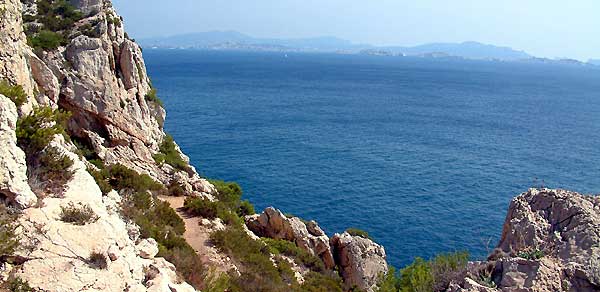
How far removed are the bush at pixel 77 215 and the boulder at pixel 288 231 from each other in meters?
18.1

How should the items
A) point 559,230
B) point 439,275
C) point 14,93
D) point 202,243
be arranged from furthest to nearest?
point 202,243 < point 439,275 < point 559,230 < point 14,93

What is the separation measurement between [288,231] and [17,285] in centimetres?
2088

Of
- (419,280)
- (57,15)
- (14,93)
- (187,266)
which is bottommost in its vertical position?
(187,266)

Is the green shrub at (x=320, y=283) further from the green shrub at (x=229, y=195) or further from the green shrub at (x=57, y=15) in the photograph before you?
the green shrub at (x=57, y=15)

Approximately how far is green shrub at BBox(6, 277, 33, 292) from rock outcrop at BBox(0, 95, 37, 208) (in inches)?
85.7

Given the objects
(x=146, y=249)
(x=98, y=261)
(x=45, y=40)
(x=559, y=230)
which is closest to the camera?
(x=98, y=261)

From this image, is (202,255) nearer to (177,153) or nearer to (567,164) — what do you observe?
(177,153)

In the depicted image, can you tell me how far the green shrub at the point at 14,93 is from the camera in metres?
12.4

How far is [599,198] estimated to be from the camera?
1468 cm

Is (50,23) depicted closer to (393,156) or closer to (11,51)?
(11,51)

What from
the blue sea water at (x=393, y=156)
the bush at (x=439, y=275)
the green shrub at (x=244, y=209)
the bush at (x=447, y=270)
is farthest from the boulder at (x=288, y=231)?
the bush at (x=447, y=270)

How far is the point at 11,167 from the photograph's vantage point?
10.6 meters

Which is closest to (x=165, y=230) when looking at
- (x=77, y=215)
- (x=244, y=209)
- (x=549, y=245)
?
(x=77, y=215)

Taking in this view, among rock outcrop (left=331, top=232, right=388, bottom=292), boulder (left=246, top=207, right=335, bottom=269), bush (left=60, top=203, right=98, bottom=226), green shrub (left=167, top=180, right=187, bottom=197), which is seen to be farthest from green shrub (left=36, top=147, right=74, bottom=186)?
rock outcrop (left=331, top=232, right=388, bottom=292)
